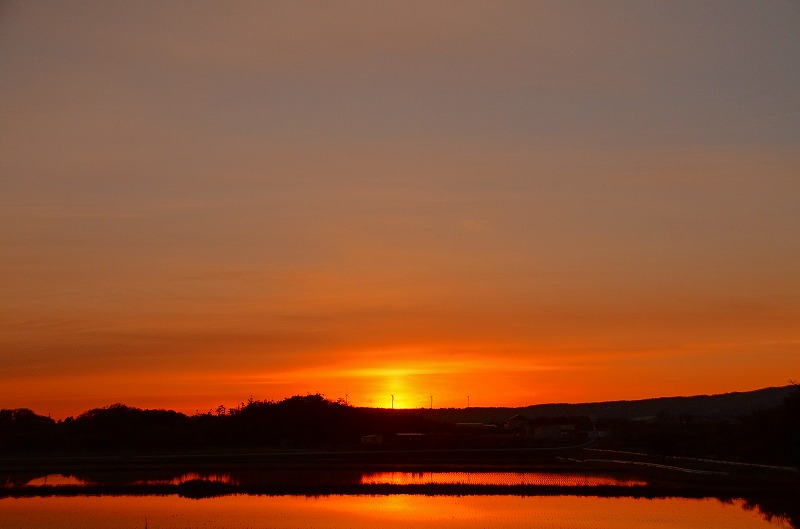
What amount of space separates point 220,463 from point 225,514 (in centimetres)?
2141

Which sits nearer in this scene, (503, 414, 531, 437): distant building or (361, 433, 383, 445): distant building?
(361, 433, 383, 445): distant building

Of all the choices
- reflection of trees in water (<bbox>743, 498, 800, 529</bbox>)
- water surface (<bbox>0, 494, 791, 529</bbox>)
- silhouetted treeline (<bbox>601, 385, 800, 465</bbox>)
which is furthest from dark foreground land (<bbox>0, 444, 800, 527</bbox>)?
silhouetted treeline (<bbox>601, 385, 800, 465</bbox>)

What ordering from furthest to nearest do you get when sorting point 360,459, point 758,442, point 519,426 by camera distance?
point 519,426
point 360,459
point 758,442

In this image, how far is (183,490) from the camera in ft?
105

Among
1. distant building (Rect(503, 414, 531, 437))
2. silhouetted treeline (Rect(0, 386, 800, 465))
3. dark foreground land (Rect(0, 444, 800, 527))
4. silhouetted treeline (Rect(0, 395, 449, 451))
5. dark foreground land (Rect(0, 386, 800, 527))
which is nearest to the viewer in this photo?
dark foreground land (Rect(0, 444, 800, 527))

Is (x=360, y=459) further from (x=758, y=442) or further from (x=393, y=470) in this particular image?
(x=758, y=442)

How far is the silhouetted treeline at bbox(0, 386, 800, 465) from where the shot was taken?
57250 mm

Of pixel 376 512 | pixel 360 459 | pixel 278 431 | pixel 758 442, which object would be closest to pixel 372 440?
pixel 278 431

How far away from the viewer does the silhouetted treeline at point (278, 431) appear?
57.2 metres

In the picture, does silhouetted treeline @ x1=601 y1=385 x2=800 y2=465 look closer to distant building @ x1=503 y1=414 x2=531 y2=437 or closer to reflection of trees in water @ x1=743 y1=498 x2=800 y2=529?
reflection of trees in water @ x1=743 y1=498 x2=800 y2=529

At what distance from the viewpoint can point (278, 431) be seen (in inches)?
3216

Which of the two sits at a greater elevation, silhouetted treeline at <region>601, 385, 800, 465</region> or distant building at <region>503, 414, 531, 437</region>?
distant building at <region>503, 414, 531, 437</region>

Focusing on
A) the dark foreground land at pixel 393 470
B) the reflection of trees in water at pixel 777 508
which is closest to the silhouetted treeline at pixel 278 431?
the dark foreground land at pixel 393 470

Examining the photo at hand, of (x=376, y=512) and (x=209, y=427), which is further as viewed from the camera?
(x=209, y=427)
